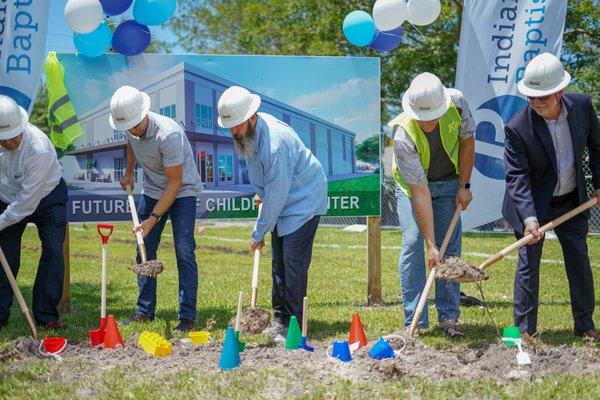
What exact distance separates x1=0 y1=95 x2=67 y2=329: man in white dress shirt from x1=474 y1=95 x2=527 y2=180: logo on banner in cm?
385

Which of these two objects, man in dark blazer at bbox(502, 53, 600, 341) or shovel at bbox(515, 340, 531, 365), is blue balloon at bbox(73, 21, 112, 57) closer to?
man in dark blazer at bbox(502, 53, 600, 341)

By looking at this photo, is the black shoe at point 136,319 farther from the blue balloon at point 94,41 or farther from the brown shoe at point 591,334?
the brown shoe at point 591,334

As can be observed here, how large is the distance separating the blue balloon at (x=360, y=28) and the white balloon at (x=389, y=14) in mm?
82

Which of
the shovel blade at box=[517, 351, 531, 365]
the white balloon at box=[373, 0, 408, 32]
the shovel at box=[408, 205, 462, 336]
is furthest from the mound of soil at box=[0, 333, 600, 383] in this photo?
the white balloon at box=[373, 0, 408, 32]

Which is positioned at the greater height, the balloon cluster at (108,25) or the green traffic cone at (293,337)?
→ the balloon cluster at (108,25)

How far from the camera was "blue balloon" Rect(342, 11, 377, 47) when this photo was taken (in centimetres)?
711

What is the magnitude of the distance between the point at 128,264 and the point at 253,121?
22.2ft

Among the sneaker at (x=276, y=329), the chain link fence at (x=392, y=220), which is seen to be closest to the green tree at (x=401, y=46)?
the chain link fence at (x=392, y=220)

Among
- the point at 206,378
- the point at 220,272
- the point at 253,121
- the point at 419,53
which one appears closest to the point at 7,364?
the point at 206,378

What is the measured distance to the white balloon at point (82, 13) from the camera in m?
6.43

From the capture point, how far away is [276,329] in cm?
589

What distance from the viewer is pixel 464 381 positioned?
4344mm

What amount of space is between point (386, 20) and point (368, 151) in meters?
1.27

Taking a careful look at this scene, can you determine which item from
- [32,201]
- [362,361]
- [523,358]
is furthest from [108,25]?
[523,358]
